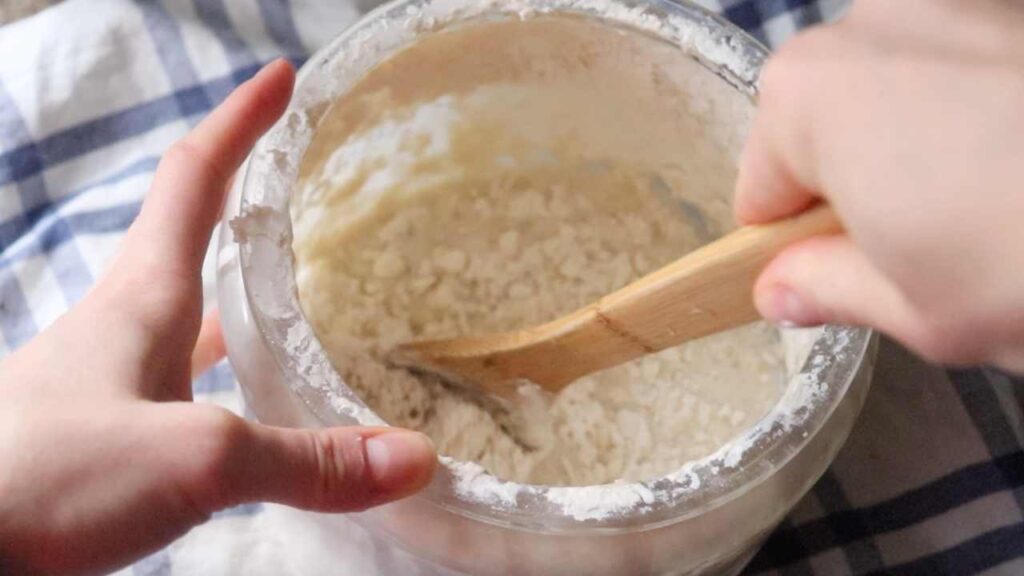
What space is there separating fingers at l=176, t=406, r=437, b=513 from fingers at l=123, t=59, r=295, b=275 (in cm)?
10

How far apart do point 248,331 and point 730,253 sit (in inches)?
8.3

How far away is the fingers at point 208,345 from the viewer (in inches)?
22.9

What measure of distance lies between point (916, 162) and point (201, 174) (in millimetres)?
314

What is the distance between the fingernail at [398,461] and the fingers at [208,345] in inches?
8.7

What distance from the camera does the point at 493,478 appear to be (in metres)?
0.41

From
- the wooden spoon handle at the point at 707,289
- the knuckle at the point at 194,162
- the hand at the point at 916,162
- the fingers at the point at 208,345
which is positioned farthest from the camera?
the fingers at the point at 208,345

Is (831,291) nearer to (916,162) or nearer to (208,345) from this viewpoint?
(916,162)

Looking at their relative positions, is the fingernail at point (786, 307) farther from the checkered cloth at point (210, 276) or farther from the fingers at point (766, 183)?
the checkered cloth at point (210, 276)

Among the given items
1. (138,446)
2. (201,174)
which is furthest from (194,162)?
(138,446)

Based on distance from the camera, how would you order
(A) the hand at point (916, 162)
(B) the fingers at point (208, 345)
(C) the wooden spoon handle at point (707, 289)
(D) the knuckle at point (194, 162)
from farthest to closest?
Result: (B) the fingers at point (208, 345) < (D) the knuckle at point (194, 162) < (C) the wooden spoon handle at point (707, 289) < (A) the hand at point (916, 162)

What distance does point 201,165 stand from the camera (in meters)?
0.46

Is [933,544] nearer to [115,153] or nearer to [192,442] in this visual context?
[192,442]

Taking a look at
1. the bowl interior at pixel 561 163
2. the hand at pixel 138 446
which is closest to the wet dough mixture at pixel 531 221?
the bowl interior at pixel 561 163

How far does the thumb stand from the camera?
0.29 m
